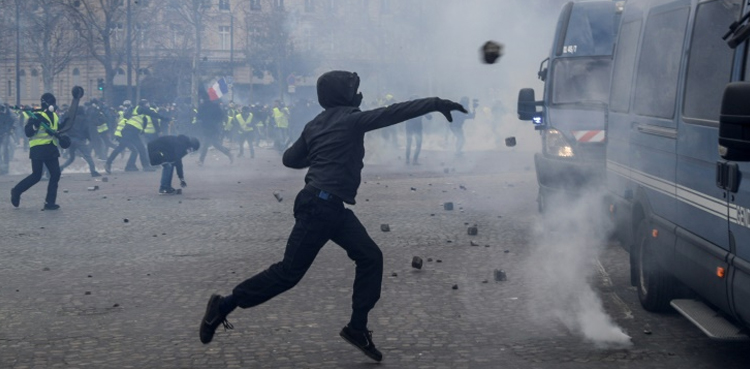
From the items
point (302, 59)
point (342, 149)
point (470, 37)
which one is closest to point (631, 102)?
point (342, 149)

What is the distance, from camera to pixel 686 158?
5906 mm

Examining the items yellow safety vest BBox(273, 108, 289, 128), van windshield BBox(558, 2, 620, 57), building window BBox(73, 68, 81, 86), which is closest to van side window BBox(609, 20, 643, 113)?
van windshield BBox(558, 2, 620, 57)

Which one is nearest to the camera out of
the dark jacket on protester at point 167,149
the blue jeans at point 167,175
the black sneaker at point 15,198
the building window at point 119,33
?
the black sneaker at point 15,198

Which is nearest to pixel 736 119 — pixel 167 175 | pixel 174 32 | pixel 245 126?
pixel 167 175

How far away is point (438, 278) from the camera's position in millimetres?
8484

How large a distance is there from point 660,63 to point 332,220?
274cm

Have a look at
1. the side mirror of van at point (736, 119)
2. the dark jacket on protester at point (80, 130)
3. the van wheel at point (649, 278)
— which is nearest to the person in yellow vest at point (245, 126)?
the dark jacket on protester at point (80, 130)

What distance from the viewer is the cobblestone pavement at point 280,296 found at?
19.1 feet

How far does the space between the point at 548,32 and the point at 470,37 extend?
4645 millimetres

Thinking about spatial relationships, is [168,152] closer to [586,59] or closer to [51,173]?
[51,173]

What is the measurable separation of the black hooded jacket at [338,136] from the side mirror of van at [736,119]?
2.10m

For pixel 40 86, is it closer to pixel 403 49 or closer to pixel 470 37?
pixel 403 49

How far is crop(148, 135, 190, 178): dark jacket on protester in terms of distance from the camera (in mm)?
16656

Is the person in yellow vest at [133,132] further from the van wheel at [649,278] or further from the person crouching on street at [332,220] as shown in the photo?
the person crouching on street at [332,220]
